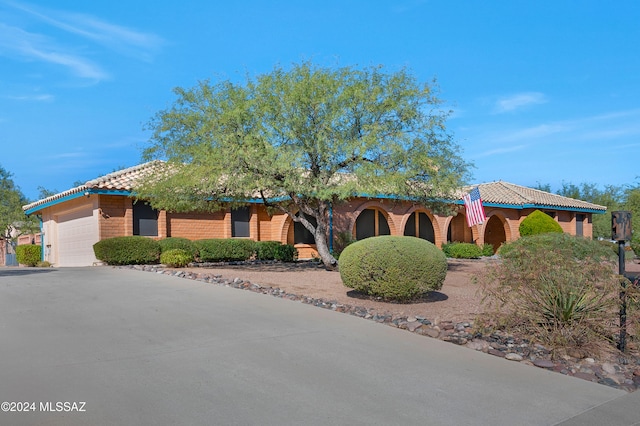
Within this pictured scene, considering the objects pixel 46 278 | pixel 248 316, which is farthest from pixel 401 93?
pixel 46 278

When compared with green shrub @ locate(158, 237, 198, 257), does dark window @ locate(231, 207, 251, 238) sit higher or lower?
higher

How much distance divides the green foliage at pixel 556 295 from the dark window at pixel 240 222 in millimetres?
16837

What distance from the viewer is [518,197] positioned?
34.0m

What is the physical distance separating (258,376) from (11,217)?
37.3m

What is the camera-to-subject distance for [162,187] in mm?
17172

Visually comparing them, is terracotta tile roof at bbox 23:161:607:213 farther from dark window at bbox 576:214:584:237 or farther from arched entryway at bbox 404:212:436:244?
arched entryway at bbox 404:212:436:244

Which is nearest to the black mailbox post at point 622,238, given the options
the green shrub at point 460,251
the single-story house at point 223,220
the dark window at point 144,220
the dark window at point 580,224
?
the single-story house at point 223,220

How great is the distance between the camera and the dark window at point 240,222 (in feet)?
80.0

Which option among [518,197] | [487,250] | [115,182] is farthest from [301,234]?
[518,197]

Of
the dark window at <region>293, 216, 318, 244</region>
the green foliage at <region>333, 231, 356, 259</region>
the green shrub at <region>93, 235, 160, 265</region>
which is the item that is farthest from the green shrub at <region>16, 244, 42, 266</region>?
the green foliage at <region>333, 231, 356, 259</region>

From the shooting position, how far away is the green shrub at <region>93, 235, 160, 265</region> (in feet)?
61.9

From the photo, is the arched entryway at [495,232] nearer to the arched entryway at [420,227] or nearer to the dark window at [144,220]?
the arched entryway at [420,227]

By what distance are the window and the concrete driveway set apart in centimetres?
1891

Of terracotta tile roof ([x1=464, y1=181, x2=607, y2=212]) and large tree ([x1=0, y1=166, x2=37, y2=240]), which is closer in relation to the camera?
terracotta tile roof ([x1=464, y1=181, x2=607, y2=212])
